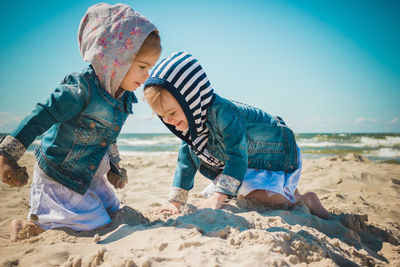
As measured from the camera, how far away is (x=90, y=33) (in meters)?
1.76

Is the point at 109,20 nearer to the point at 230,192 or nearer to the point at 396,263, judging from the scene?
the point at 230,192

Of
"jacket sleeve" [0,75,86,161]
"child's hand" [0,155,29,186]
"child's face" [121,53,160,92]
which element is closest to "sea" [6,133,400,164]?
"child's face" [121,53,160,92]

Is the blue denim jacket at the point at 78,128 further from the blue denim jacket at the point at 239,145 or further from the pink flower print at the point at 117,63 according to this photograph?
the blue denim jacket at the point at 239,145

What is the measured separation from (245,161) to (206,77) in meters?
0.78

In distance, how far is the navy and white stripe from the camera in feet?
6.32

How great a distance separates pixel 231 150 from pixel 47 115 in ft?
4.28

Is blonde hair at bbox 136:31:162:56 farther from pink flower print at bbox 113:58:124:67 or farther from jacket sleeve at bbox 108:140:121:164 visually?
jacket sleeve at bbox 108:140:121:164

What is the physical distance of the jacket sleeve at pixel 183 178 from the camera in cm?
232

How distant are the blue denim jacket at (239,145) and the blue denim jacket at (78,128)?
0.78 meters

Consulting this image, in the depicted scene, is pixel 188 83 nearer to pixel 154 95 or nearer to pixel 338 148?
pixel 154 95

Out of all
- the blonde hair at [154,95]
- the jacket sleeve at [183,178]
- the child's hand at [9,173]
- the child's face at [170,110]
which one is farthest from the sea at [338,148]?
the child's hand at [9,173]

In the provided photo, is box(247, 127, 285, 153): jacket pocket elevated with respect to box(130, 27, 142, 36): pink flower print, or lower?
lower

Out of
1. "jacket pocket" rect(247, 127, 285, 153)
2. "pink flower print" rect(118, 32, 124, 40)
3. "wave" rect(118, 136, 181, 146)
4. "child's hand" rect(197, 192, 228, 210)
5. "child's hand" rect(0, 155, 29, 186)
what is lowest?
"wave" rect(118, 136, 181, 146)

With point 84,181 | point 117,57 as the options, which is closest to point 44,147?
point 84,181
